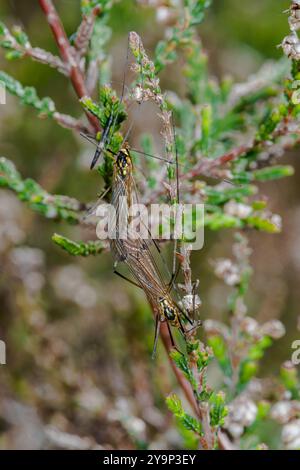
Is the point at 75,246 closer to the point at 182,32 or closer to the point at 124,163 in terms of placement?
the point at 124,163

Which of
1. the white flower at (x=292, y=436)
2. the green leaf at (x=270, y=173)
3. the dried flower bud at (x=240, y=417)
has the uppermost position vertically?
the green leaf at (x=270, y=173)

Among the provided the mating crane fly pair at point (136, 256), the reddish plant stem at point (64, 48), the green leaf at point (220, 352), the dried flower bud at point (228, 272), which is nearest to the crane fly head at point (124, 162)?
the mating crane fly pair at point (136, 256)

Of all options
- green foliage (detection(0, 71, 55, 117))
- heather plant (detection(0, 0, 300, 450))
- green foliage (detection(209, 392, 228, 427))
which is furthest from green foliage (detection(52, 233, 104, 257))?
green foliage (detection(209, 392, 228, 427))

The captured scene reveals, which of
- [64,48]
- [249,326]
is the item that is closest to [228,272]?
[249,326]

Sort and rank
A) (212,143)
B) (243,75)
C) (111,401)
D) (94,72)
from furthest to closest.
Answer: (243,75) → (111,401) → (212,143) → (94,72)

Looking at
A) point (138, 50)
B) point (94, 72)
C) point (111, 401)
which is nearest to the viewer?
point (138, 50)

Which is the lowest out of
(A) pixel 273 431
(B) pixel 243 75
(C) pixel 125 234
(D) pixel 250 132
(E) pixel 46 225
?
(A) pixel 273 431

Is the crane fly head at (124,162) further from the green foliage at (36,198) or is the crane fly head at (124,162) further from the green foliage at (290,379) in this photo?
the green foliage at (290,379)

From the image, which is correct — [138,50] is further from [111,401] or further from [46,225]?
[46,225]
